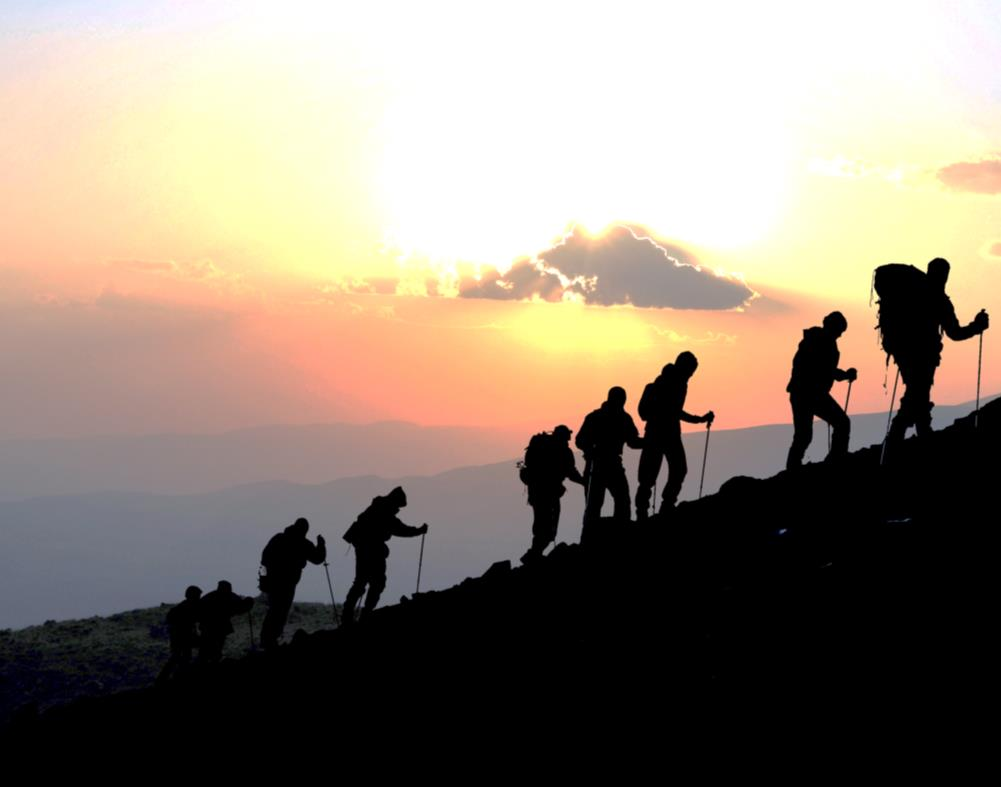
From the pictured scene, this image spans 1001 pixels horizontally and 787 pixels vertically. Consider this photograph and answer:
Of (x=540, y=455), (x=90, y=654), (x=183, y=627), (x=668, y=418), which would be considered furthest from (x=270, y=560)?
(x=90, y=654)

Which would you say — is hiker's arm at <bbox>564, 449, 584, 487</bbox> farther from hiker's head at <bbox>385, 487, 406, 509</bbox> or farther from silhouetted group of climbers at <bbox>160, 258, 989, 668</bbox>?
hiker's head at <bbox>385, 487, 406, 509</bbox>

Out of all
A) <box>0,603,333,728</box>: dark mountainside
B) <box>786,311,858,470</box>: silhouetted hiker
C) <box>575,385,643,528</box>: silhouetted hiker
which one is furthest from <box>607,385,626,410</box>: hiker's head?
<box>0,603,333,728</box>: dark mountainside

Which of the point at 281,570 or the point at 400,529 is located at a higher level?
the point at 400,529

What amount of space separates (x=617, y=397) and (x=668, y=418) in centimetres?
105

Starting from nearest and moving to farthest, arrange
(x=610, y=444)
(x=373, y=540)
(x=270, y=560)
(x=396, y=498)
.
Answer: (x=610, y=444) → (x=270, y=560) → (x=373, y=540) → (x=396, y=498)

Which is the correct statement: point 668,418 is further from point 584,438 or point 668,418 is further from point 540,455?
→ point 540,455

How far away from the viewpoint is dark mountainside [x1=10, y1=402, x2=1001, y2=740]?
977 cm

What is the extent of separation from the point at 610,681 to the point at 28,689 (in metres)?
28.0

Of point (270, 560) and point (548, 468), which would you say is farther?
point (548, 468)

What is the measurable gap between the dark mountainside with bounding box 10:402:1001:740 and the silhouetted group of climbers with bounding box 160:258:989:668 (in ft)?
2.40

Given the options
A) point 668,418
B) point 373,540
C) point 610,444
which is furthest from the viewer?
point 373,540

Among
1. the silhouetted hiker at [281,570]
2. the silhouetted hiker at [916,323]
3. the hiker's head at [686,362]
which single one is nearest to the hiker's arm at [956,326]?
the silhouetted hiker at [916,323]

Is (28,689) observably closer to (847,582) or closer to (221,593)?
(221,593)

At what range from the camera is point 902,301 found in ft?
52.0
